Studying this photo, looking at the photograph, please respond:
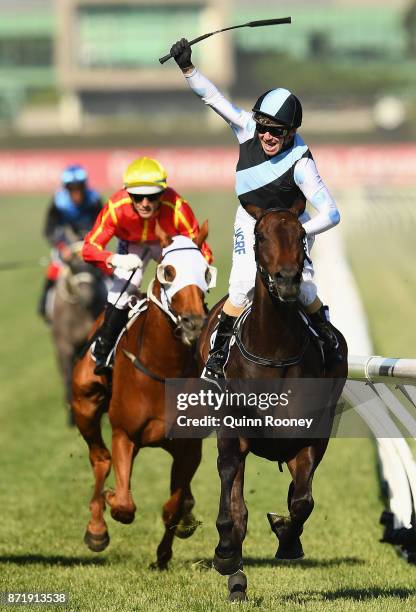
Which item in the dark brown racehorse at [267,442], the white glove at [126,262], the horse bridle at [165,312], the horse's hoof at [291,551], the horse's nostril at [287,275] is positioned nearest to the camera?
the horse's nostril at [287,275]

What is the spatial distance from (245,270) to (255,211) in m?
0.57

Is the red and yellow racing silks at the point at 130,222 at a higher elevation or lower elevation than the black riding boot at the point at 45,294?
higher

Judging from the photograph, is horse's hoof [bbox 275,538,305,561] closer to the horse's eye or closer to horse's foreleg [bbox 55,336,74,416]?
the horse's eye

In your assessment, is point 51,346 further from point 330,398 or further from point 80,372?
point 330,398

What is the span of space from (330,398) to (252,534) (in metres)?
2.30

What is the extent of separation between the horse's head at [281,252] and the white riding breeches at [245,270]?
0.60 meters

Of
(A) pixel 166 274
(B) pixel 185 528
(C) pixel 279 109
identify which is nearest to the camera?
(C) pixel 279 109

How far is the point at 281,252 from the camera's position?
5.60 metres

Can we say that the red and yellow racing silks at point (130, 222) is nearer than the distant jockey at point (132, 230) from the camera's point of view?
No

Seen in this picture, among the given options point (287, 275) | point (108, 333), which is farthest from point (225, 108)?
point (108, 333)

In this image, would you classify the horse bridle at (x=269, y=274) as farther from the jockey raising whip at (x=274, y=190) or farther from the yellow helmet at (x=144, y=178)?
the yellow helmet at (x=144, y=178)

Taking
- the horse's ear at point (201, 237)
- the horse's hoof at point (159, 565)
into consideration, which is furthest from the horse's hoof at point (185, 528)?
the horse's ear at point (201, 237)

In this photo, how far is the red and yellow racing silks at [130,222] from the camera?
7.55 metres

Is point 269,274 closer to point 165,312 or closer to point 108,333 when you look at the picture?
point 165,312
